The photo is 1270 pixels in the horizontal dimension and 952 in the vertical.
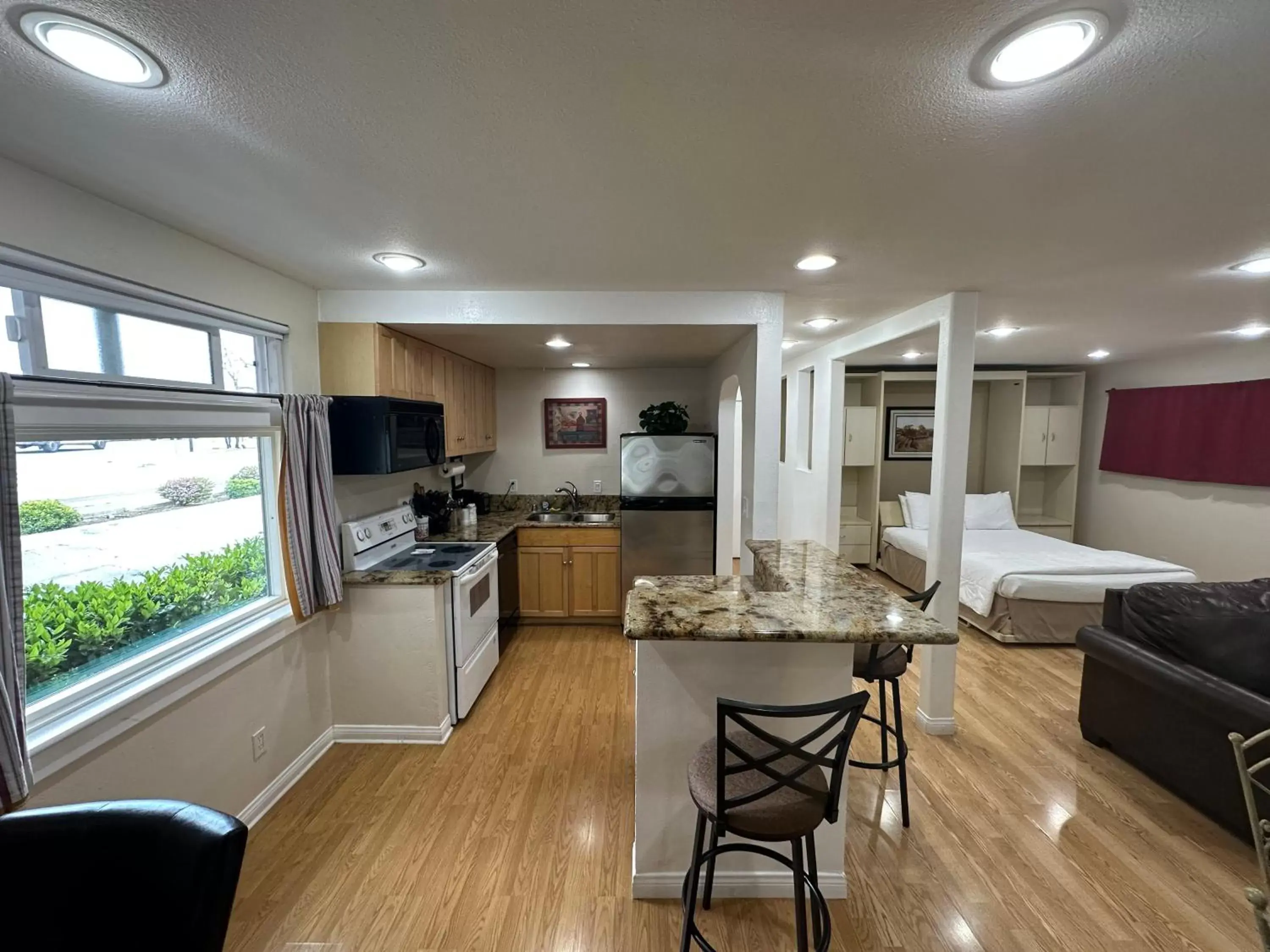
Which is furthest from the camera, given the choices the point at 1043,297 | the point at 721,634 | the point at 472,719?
the point at 472,719

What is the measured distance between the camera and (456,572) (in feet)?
8.82

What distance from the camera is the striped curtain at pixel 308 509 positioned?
222 cm

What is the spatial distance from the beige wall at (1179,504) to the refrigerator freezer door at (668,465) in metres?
4.57

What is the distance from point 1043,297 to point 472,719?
153 inches

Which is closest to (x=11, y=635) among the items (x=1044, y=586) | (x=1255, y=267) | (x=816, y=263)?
(x=816, y=263)

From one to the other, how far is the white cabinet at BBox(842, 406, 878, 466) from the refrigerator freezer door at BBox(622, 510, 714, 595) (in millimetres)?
2485

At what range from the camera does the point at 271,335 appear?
231 cm

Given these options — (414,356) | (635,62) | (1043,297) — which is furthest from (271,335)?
(1043,297)

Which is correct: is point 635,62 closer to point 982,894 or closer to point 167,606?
point 167,606

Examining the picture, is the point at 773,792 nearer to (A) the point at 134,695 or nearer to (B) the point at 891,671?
(B) the point at 891,671

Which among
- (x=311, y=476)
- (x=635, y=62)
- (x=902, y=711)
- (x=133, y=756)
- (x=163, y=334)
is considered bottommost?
(x=902, y=711)

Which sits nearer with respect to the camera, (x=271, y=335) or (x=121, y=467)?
(x=121, y=467)

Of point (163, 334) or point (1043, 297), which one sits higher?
point (1043, 297)

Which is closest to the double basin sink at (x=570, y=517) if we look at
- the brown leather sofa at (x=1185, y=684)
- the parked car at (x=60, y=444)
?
the parked car at (x=60, y=444)
